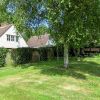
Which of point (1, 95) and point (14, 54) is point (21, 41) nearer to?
point (14, 54)

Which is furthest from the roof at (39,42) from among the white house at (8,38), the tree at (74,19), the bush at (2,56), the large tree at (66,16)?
the tree at (74,19)

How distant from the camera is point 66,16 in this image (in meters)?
21.5

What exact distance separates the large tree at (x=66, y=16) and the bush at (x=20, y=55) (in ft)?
34.8

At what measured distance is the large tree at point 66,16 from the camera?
2136 cm

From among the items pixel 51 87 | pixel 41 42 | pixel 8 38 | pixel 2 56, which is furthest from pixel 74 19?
pixel 41 42

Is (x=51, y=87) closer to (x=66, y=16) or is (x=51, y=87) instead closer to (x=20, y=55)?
(x=66, y=16)

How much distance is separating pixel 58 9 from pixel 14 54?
14009 millimetres

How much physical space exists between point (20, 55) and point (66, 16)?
13.9 m

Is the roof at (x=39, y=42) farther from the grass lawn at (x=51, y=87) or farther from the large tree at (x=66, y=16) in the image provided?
the grass lawn at (x=51, y=87)

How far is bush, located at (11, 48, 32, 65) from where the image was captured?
33781mm

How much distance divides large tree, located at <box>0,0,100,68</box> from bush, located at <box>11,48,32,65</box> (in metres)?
10.6

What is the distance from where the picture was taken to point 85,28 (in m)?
22.0

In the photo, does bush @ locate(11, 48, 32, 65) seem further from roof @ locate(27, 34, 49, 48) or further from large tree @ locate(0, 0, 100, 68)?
roof @ locate(27, 34, 49, 48)

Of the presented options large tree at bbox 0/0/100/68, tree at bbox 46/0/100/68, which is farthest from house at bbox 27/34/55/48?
tree at bbox 46/0/100/68
